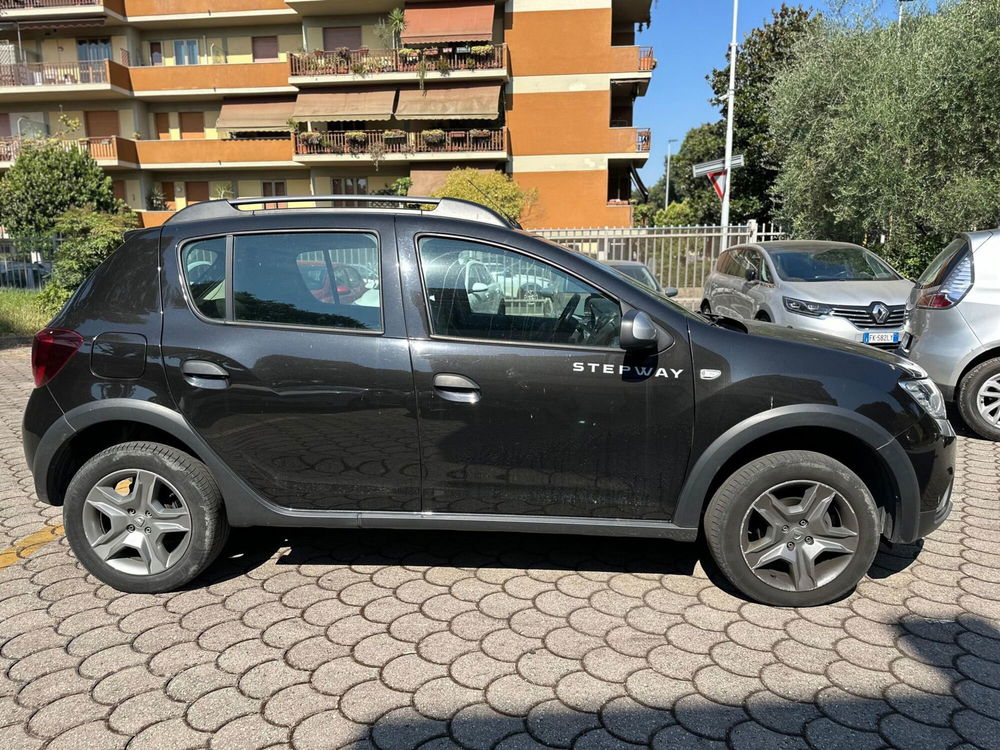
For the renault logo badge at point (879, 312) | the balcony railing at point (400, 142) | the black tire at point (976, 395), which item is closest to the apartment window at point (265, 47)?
the balcony railing at point (400, 142)

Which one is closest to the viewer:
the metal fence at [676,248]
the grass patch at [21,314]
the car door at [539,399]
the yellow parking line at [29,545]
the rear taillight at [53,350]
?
the car door at [539,399]

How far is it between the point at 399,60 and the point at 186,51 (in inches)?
464

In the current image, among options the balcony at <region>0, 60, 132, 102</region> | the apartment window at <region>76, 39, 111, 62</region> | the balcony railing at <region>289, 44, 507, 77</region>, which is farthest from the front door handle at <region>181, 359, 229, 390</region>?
the apartment window at <region>76, 39, 111, 62</region>

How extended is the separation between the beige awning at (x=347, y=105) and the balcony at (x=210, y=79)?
1.94 meters

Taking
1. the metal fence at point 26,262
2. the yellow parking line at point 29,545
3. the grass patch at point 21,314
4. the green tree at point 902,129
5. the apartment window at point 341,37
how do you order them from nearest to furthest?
the yellow parking line at point 29,545 → the green tree at point 902,129 → the grass patch at point 21,314 → the metal fence at point 26,262 → the apartment window at point 341,37

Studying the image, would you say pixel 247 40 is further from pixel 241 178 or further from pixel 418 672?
pixel 418 672

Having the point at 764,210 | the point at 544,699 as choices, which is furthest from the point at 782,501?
the point at 764,210

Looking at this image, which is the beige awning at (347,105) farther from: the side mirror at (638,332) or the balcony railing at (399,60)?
the side mirror at (638,332)

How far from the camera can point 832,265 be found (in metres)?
8.91

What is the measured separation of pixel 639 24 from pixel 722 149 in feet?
29.3

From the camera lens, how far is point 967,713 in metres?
2.48

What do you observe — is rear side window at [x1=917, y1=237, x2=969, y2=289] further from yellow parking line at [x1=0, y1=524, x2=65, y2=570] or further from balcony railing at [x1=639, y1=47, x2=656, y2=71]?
balcony railing at [x1=639, y1=47, x2=656, y2=71]

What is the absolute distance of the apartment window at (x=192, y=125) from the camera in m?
33.0

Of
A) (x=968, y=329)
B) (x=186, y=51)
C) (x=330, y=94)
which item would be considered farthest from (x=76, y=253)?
(x=186, y=51)
